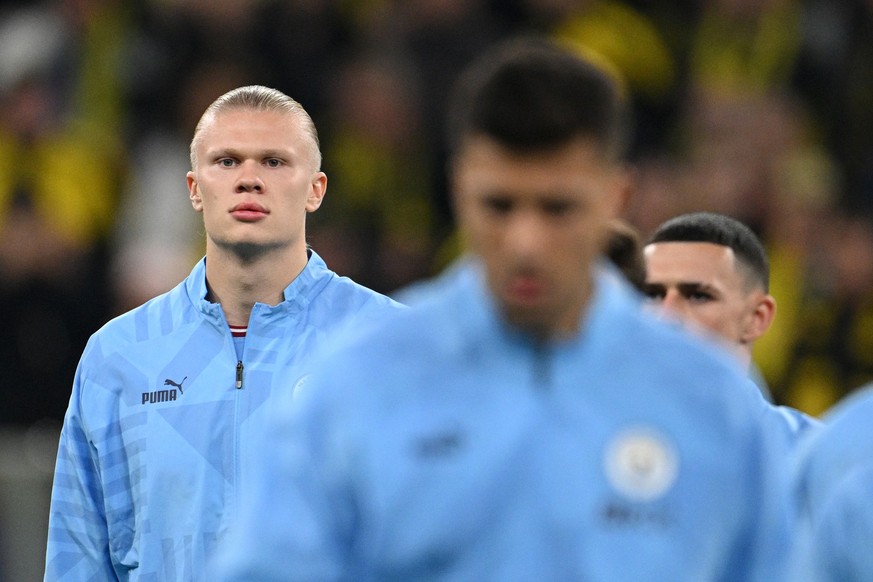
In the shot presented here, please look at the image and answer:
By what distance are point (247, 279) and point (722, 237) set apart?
160 cm

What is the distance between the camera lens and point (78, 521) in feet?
16.9

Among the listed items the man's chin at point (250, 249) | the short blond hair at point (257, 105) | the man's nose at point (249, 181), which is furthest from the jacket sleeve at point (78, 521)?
the short blond hair at point (257, 105)

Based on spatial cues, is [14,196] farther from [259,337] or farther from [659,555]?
[659,555]

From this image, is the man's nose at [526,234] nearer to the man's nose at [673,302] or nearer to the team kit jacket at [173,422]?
the team kit jacket at [173,422]

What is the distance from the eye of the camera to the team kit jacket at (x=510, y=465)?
9.60 feet

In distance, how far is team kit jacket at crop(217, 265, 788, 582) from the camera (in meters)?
2.93

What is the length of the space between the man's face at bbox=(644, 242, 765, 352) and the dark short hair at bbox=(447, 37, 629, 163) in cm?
264

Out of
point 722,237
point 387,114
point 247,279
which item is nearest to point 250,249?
point 247,279

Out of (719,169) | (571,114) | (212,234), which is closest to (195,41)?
(719,169)

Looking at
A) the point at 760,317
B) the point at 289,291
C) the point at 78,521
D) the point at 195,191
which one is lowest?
the point at 78,521

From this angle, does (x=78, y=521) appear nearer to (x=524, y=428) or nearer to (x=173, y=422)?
(x=173, y=422)

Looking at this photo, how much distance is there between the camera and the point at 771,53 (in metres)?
11.2

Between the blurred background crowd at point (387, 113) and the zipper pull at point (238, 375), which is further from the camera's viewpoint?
the blurred background crowd at point (387, 113)

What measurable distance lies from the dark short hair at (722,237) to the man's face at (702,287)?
29 millimetres
